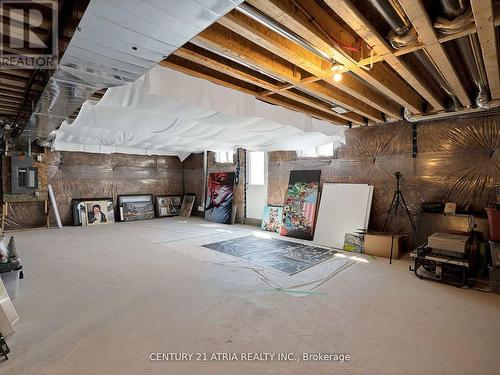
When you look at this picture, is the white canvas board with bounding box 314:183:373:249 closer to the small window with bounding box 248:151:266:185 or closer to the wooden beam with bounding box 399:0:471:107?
the small window with bounding box 248:151:266:185

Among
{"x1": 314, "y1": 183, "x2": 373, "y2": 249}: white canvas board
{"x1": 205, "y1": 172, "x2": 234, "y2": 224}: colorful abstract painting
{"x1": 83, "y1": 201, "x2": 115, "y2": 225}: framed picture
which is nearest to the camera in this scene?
{"x1": 314, "y1": 183, "x2": 373, "y2": 249}: white canvas board

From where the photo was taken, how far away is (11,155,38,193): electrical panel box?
563 centimetres

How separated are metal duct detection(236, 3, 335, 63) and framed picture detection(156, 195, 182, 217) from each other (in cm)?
694

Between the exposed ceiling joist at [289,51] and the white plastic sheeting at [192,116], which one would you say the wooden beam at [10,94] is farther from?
the exposed ceiling joist at [289,51]

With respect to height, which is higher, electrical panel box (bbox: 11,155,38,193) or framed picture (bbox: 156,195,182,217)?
electrical panel box (bbox: 11,155,38,193)

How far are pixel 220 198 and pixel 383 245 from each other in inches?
169

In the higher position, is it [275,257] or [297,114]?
[297,114]

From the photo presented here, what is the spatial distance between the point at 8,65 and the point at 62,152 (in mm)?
5438

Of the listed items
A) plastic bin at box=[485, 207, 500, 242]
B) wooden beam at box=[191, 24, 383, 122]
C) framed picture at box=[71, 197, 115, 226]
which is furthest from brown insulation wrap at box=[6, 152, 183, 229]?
plastic bin at box=[485, 207, 500, 242]

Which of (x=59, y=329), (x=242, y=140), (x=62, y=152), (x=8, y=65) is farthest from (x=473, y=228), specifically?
(x=62, y=152)

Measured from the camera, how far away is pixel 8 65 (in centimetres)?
190

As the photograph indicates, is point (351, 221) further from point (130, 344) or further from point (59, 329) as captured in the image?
point (59, 329)

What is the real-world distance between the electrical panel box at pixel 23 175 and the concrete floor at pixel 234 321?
10.9 ft

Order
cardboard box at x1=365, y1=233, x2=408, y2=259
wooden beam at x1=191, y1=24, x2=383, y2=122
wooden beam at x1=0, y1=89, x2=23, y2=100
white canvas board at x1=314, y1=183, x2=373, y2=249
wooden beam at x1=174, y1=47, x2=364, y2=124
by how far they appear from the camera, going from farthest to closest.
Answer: white canvas board at x1=314, y1=183, x2=373, y2=249, cardboard box at x1=365, y1=233, x2=408, y2=259, wooden beam at x1=0, y1=89, x2=23, y2=100, wooden beam at x1=174, y1=47, x2=364, y2=124, wooden beam at x1=191, y1=24, x2=383, y2=122
